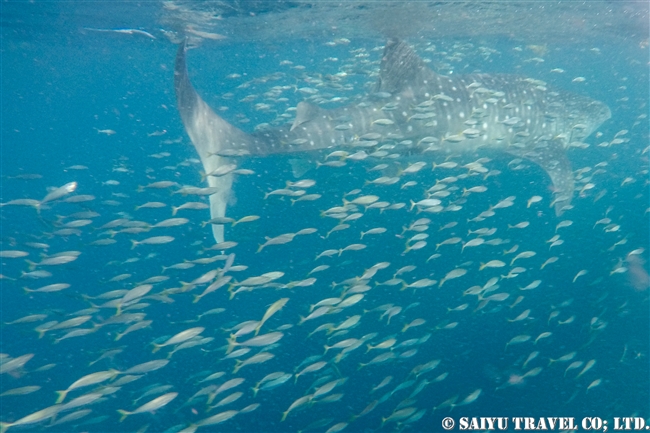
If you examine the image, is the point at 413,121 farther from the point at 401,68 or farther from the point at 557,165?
the point at 557,165

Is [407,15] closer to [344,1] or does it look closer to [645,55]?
[344,1]

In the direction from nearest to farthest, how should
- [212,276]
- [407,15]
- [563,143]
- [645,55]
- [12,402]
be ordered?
[212,276] < [12,402] < [563,143] < [407,15] < [645,55]

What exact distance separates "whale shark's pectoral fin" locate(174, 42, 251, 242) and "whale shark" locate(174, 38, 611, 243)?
0.05 feet

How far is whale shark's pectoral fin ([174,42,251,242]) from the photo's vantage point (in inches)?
270

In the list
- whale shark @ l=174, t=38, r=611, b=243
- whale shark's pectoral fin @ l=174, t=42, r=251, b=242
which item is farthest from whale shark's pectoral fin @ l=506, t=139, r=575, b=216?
whale shark's pectoral fin @ l=174, t=42, r=251, b=242

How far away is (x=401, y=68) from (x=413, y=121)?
3.88 feet

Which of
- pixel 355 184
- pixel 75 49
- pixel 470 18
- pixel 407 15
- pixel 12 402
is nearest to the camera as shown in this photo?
pixel 12 402

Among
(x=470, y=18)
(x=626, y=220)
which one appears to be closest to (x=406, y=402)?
(x=626, y=220)

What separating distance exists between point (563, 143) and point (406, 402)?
29.3ft

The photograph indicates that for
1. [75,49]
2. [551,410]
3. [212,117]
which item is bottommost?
[551,410]

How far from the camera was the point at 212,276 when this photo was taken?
18.3 feet

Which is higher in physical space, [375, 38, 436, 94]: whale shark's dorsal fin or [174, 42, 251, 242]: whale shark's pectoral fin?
[375, 38, 436, 94]: whale shark's dorsal fin

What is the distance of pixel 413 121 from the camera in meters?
8.90

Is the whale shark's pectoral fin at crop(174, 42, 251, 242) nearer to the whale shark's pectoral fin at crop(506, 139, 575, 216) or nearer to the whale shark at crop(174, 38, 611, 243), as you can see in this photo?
the whale shark at crop(174, 38, 611, 243)
